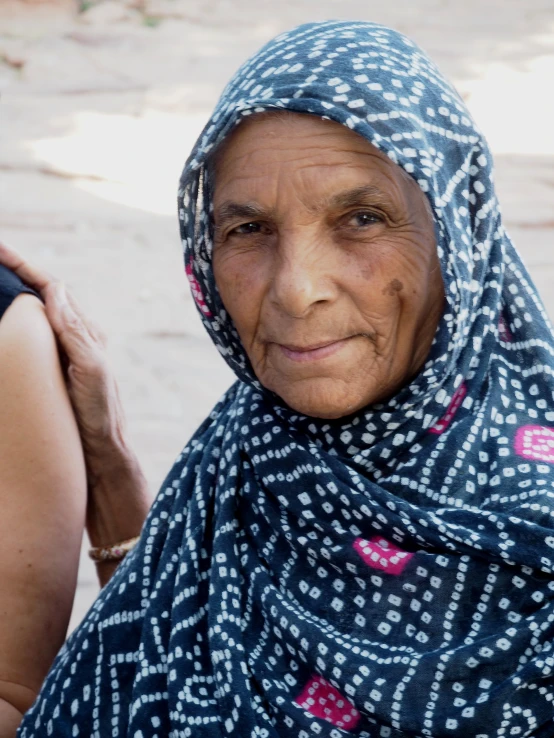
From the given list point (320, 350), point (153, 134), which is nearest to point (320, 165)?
point (320, 350)

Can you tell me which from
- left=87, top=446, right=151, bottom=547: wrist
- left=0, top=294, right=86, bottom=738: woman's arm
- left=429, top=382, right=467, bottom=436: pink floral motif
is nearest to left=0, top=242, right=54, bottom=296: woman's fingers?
left=0, top=294, right=86, bottom=738: woman's arm

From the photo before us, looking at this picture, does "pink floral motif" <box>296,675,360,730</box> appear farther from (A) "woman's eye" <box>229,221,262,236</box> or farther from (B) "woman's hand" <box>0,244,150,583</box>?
(B) "woman's hand" <box>0,244,150,583</box>

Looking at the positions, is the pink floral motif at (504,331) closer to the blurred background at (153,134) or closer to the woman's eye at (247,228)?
the woman's eye at (247,228)

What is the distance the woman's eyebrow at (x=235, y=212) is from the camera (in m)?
1.84

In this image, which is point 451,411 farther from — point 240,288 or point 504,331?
point 240,288

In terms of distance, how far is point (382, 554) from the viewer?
1.79 metres

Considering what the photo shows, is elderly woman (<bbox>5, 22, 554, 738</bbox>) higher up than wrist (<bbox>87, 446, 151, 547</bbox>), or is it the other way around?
elderly woman (<bbox>5, 22, 554, 738</bbox>)

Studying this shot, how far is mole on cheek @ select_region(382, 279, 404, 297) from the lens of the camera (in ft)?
5.97

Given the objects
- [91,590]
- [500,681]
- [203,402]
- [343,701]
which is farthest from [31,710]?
[203,402]

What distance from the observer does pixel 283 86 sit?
5.85 ft

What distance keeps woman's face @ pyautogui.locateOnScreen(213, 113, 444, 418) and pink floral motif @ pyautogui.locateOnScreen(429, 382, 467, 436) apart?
3.5 inches

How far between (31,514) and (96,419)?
282 millimetres

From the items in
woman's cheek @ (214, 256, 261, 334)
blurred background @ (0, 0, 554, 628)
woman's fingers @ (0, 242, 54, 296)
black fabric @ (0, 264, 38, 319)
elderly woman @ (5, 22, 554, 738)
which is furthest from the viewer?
blurred background @ (0, 0, 554, 628)

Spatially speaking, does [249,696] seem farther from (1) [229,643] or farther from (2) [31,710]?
(2) [31,710]
